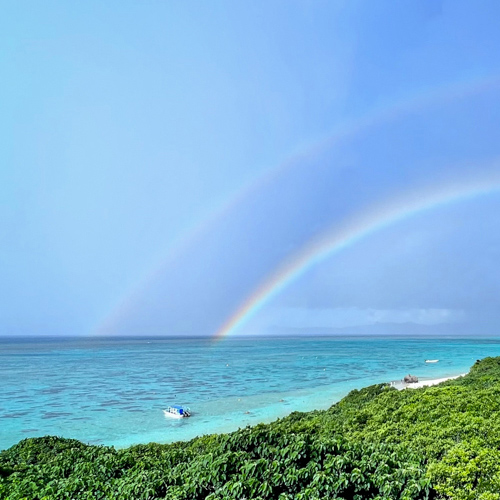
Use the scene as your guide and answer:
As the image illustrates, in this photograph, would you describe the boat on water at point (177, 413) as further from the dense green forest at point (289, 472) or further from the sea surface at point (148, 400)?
the dense green forest at point (289, 472)

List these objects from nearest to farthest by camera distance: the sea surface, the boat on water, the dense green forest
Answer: the dense green forest → the sea surface → the boat on water

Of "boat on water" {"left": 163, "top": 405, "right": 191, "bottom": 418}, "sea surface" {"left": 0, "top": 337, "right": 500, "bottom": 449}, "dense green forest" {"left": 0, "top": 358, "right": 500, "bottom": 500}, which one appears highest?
"dense green forest" {"left": 0, "top": 358, "right": 500, "bottom": 500}

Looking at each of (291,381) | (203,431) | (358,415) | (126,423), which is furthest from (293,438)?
(291,381)

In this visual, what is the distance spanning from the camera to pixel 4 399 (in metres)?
44.5

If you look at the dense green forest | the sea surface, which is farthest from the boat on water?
the dense green forest

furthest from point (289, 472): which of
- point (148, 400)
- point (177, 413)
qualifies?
point (148, 400)

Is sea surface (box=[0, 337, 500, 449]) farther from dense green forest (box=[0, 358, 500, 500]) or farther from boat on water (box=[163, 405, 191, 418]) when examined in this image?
dense green forest (box=[0, 358, 500, 500])

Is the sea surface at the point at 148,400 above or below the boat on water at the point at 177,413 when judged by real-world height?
below

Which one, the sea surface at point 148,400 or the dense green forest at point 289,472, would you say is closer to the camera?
the dense green forest at point 289,472

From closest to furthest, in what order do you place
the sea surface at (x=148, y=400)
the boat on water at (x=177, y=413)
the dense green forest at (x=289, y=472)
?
the dense green forest at (x=289, y=472), the sea surface at (x=148, y=400), the boat on water at (x=177, y=413)

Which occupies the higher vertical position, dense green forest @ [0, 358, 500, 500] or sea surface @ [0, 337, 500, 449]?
dense green forest @ [0, 358, 500, 500]

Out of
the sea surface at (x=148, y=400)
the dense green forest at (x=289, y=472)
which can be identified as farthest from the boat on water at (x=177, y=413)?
the dense green forest at (x=289, y=472)

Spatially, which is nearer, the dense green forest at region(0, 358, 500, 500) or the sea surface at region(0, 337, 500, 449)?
the dense green forest at region(0, 358, 500, 500)

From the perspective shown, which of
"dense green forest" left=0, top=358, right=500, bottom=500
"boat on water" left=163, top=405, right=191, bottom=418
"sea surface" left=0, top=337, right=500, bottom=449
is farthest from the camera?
"boat on water" left=163, top=405, right=191, bottom=418
